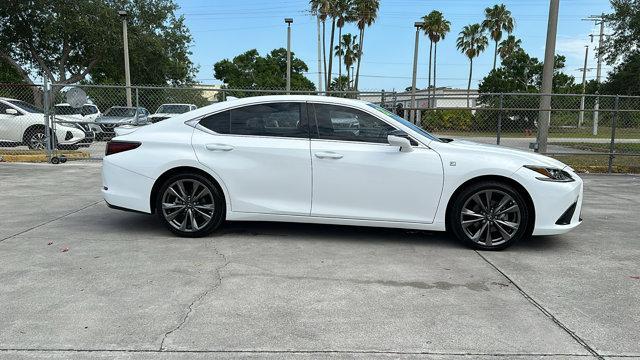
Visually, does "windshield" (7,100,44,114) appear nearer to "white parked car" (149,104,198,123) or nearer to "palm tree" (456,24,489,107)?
"white parked car" (149,104,198,123)

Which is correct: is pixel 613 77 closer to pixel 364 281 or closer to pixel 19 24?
pixel 364 281

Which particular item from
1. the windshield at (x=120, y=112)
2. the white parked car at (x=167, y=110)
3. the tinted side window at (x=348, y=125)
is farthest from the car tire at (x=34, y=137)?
the tinted side window at (x=348, y=125)

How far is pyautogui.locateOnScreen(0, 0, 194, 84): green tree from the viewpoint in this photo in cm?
2734

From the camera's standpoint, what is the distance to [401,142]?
532cm

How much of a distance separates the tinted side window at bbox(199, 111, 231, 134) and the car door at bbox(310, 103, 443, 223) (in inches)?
40.7

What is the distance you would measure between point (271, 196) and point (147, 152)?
1475 mm

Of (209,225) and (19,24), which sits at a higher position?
(19,24)

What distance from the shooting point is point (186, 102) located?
587 inches

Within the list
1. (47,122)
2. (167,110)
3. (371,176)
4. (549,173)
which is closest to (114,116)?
(167,110)

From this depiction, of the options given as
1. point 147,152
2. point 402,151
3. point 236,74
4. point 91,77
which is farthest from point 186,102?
point 236,74

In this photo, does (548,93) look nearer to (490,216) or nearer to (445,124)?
(445,124)

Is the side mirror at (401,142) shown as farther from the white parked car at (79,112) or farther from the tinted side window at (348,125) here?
the white parked car at (79,112)

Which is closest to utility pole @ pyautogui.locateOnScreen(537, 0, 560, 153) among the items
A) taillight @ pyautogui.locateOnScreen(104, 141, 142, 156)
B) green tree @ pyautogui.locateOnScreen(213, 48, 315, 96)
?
taillight @ pyautogui.locateOnScreen(104, 141, 142, 156)

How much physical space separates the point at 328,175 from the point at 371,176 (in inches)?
17.9
